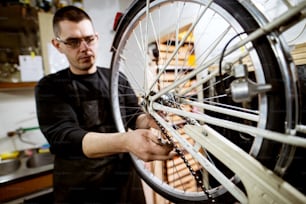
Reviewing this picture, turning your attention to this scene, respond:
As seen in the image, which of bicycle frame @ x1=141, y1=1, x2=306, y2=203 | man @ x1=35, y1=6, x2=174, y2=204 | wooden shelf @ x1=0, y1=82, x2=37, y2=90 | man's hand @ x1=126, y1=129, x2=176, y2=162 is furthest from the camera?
wooden shelf @ x1=0, y1=82, x2=37, y2=90

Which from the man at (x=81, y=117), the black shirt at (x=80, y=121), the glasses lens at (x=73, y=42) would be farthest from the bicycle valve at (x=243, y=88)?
the glasses lens at (x=73, y=42)

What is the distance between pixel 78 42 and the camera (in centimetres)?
74

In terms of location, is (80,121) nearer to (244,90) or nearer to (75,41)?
(75,41)

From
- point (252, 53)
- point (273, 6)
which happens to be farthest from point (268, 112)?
point (273, 6)

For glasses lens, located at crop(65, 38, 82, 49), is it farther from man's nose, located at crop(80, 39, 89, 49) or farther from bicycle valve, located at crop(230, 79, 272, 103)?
bicycle valve, located at crop(230, 79, 272, 103)

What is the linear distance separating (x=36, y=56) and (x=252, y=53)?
1.80 metres

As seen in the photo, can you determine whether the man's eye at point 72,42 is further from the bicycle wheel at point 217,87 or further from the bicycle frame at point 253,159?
the bicycle frame at point 253,159

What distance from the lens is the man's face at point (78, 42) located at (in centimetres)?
72

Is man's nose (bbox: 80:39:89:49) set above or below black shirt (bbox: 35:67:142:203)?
above

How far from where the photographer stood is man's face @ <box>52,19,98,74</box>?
719mm

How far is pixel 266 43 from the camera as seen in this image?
12.1 inches

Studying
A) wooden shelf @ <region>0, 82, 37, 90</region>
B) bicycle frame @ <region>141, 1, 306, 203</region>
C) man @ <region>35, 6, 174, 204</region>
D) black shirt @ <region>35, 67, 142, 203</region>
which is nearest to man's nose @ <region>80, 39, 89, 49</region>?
man @ <region>35, 6, 174, 204</region>

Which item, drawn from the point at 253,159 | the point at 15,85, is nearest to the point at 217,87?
the point at 253,159

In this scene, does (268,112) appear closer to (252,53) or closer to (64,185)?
(252,53)
